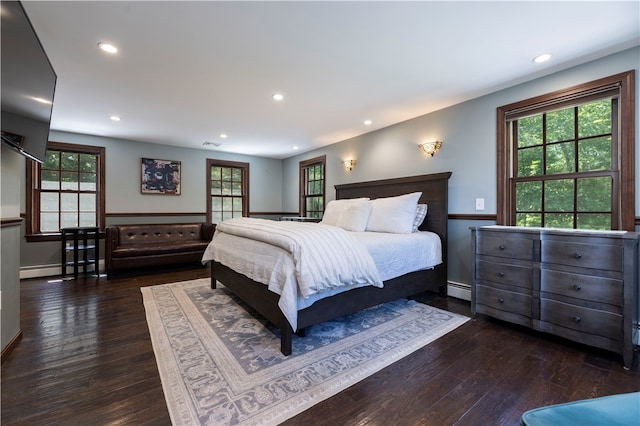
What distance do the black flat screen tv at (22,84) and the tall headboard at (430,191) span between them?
365 centimetres

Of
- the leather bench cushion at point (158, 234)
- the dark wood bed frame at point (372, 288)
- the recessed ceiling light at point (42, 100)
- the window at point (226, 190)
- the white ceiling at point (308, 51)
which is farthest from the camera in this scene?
the window at point (226, 190)

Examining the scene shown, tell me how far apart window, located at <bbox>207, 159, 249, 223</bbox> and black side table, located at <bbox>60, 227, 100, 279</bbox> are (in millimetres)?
1967

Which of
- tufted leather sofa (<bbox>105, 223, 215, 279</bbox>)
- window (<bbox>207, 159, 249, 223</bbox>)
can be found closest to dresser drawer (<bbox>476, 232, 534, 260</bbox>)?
tufted leather sofa (<bbox>105, 223, 215, 279</bbox>)

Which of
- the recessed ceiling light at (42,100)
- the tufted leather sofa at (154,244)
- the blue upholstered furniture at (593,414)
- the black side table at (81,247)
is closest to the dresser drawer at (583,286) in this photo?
the blue upholstered furniture at (593,414)

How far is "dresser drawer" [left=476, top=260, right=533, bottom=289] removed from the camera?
2.31 m

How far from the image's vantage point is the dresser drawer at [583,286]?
1.88 meters

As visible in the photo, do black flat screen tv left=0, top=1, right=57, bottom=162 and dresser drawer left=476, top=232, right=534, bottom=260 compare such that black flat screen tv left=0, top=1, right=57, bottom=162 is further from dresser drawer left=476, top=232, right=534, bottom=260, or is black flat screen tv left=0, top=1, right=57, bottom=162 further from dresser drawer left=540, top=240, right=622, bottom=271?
dresser drawer left=540, top=240, right=622, bottom=271

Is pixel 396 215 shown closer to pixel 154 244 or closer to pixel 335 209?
pixel 335 209

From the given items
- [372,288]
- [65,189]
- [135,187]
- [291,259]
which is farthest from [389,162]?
[65,189]

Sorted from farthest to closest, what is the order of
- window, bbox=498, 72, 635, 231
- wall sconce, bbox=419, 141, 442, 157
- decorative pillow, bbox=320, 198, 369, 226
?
decorative pillow, bbox=320, 198, 369, 226 → wall sconce, bbox=419, 141, 442, 157 → window, bbox=498, 72, 635, 231

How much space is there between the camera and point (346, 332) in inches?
91.6

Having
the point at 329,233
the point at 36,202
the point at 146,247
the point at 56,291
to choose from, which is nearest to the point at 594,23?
the point at 329,233

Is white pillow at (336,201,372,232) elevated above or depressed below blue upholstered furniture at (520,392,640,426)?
above

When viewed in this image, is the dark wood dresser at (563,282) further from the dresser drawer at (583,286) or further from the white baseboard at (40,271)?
the white baseboard at (40,271)
